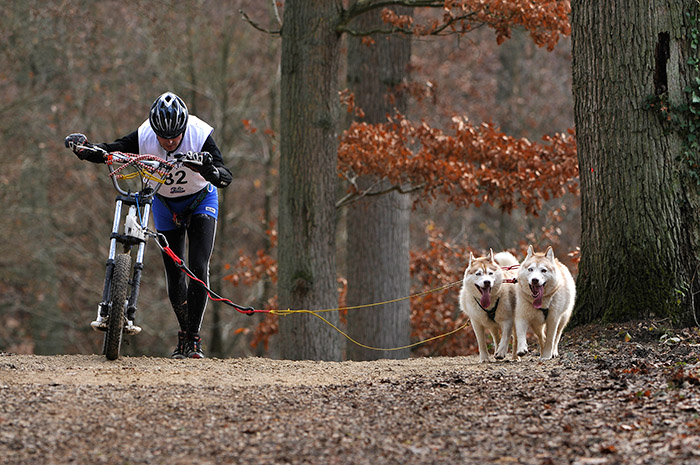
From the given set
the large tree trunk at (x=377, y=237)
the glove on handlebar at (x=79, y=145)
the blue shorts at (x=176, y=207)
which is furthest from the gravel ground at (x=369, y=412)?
the large tree trunk at (x=377, y=237)

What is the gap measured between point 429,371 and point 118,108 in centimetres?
1495

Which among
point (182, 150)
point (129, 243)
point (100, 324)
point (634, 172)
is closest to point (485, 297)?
point (634, 172)

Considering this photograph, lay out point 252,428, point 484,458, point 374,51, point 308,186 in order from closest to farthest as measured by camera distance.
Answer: point 484,458 < point 252,428 < point 308,186 < point 374,51

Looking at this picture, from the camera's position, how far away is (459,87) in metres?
25.0

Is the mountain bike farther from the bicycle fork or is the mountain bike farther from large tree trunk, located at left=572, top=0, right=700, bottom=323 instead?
large tree trunk, located at left=572, top=0, right=700, bottom=323

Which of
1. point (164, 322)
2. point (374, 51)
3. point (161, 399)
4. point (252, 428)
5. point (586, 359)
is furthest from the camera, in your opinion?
point (164, 322)

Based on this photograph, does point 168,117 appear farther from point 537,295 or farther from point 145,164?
point 537,295

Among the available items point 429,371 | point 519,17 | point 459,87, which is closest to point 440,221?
point 459,87

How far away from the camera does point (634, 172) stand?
774 cm

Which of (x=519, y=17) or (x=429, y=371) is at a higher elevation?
(x=519, y=17)

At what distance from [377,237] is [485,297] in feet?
17.6

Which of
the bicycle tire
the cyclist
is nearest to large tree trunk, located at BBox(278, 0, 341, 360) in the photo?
the cyclist

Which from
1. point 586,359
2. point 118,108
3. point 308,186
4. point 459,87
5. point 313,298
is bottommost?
point 586,359

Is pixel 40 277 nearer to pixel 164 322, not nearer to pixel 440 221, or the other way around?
pixel 164 322
